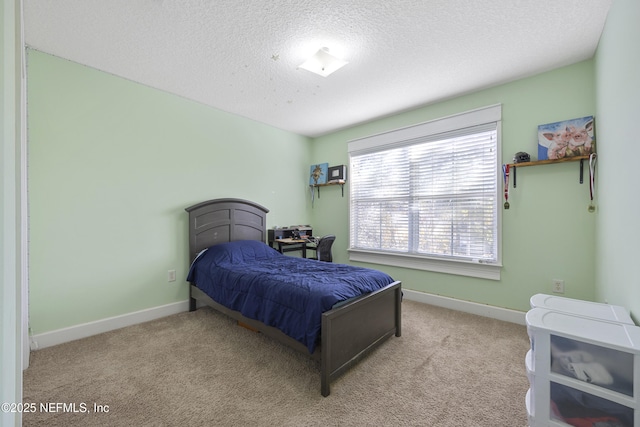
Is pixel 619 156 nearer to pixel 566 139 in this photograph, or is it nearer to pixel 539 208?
pixel 566 139

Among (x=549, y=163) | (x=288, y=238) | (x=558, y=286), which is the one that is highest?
(x=549, y=163)

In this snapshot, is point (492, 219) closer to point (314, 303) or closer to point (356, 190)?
point (356, 190)

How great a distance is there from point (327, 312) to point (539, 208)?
233 centimetres

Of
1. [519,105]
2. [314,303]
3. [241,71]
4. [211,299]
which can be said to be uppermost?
[241,71]

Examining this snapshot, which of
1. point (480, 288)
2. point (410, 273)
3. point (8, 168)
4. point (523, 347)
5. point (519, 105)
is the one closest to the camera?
point (8, 168)

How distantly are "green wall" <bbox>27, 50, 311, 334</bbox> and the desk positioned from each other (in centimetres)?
101

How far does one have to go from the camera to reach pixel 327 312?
1723mm

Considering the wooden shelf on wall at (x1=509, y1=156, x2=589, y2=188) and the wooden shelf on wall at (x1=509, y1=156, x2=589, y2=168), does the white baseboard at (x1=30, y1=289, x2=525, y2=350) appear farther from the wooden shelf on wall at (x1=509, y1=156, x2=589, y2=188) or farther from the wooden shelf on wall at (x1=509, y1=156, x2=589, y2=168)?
the wooden shelf on wall at (x1=509, y1=156, x2=589, y2=168)

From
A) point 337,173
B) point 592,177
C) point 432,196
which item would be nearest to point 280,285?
point 432,196

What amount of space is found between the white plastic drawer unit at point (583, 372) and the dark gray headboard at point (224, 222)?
304cm

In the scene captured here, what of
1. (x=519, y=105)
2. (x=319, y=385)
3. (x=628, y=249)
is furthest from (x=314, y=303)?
(x=519, y=105)

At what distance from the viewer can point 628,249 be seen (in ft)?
4.75

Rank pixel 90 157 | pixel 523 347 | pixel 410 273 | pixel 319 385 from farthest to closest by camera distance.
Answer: pixel 410 273
pixel 90 157
pixel 523 347
pixel 319 385

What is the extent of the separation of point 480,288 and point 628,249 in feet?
5.27
